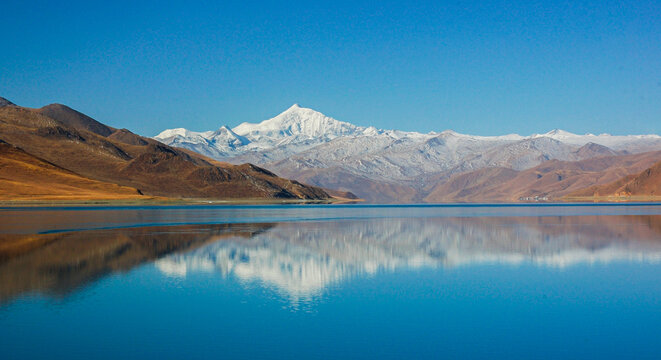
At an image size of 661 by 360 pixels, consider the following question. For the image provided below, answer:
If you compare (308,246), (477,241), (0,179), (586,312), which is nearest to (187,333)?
Result: (586,312)

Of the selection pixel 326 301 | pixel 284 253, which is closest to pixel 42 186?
pixel 284 253

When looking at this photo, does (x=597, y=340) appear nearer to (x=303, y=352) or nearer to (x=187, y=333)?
(x=303, y=352)

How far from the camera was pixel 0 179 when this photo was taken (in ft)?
573

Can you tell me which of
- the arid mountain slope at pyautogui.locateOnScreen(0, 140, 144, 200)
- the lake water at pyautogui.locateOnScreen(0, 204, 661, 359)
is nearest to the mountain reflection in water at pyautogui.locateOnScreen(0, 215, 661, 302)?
the lake water at pyautogui.locateOnScreen(0, 204, 661, 359)

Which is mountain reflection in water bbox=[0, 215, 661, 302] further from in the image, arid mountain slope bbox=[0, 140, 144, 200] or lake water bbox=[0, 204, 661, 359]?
arid mountain slope bbox=[0, 140, 144, 200]

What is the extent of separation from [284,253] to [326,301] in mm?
17919

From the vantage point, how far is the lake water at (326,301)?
1973 centimetres

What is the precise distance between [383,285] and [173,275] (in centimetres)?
1182

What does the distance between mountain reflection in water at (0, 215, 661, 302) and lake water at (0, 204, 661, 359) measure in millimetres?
184

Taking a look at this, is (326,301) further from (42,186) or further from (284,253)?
(42,186)

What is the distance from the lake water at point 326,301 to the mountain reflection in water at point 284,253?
0.18 m

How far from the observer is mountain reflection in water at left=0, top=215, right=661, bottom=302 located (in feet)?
108

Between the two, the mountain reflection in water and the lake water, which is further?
the mountain reflection in water

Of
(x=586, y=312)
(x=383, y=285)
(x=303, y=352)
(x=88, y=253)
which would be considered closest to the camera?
(x=303, y=352)
